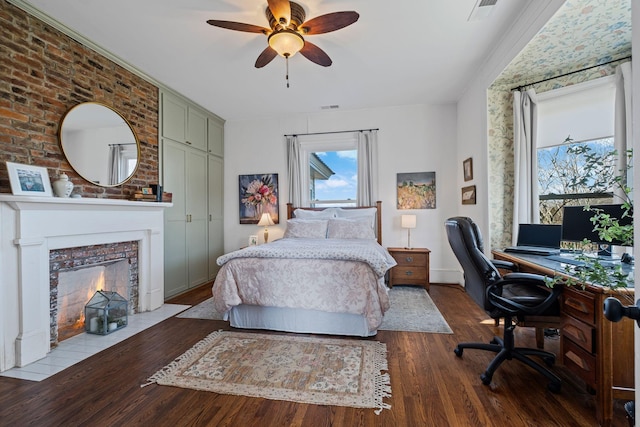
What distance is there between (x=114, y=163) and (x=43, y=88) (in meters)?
0.84

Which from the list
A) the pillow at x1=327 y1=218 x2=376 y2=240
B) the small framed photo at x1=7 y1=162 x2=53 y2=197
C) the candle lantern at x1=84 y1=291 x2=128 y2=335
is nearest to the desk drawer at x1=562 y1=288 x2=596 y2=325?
the pillow at x1=327 y1=218 x2=376 y2=240

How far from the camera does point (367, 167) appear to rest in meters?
4.61

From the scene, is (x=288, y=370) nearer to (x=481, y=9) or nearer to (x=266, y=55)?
(x=266, y=55)

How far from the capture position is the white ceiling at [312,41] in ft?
7.70

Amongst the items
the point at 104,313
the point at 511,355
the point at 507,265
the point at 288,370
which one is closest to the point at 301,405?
the point at 288,370

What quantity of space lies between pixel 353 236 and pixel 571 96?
2784 mm

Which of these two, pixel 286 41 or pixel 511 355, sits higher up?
pixel 286 41

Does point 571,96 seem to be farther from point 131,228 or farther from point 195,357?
point 131,228

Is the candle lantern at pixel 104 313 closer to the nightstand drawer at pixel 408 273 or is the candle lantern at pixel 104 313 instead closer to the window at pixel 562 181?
the nightstand drawer at pixel 408 273

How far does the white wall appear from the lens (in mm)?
4469

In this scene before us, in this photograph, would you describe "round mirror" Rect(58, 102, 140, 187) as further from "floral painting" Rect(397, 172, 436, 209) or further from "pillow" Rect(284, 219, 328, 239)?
"floral painting" Rect(397, 172, 436, 209)

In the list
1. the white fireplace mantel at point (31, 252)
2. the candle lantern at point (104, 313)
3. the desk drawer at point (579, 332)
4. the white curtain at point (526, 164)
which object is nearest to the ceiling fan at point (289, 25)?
the white fireplace mantel at point (31, 252)

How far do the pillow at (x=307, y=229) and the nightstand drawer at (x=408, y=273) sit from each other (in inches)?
46.4

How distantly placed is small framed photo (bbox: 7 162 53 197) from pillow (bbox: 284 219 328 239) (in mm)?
2643
